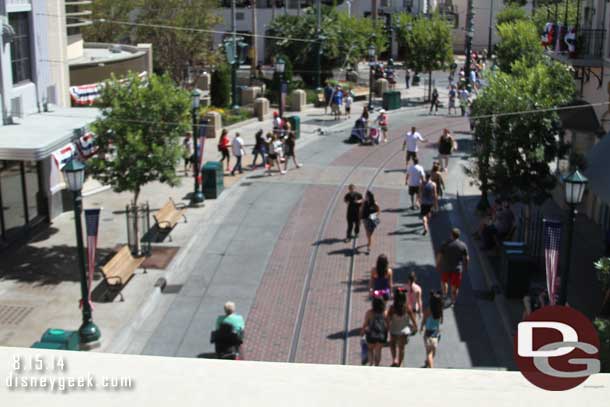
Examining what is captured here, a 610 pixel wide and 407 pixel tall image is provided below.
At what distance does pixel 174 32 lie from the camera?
45438 mm

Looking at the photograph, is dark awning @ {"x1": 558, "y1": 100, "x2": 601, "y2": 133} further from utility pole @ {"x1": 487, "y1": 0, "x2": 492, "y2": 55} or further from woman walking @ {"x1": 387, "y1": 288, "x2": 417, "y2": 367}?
utility pole @ {"x1": 487, "y1": 0, "x2": 492, "y2": 55}

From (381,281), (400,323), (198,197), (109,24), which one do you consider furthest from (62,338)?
(109,24)

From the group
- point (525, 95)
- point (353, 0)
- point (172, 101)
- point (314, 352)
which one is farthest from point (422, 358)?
point (353, 0)

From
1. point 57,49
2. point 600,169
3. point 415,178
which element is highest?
point 57,49

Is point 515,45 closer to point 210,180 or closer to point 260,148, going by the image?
point 260,148

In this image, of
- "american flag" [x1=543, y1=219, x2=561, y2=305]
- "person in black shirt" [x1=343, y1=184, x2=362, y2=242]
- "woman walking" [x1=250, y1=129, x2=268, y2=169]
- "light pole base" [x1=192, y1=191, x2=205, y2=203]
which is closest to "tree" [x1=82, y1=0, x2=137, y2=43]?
"woman walking" [x1=250, y1=129, x2=268, y2=169]

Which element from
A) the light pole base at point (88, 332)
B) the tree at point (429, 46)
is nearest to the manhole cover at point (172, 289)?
the light pole base at point (88, 332)

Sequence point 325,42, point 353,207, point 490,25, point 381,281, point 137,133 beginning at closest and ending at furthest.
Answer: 1. point 381,281
2. point 137,133
3. point 353,207
4. point 325,42
5. point 490,25

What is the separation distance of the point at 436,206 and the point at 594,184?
5919 mm

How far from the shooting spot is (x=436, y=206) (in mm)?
22453

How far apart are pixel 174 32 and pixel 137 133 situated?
2804cm

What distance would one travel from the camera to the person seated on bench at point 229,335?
43.8ft

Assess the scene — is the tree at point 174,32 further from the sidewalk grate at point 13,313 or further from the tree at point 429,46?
the sidewalk grate at point 13,313

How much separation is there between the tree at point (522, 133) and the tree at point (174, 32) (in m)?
28.5
